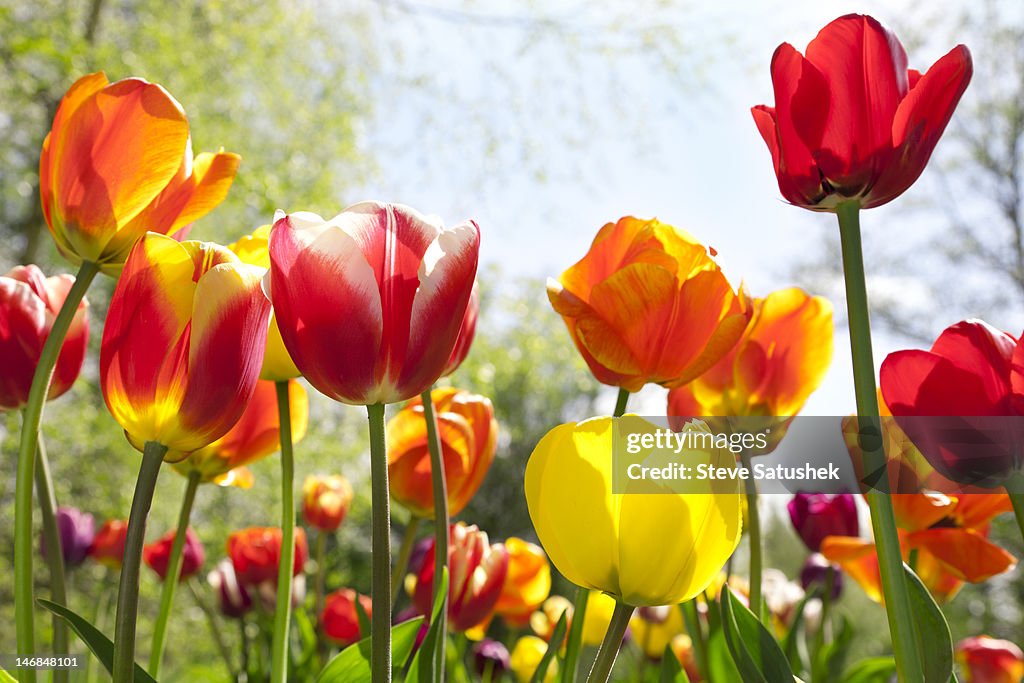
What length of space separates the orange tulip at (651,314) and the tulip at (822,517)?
37 cm

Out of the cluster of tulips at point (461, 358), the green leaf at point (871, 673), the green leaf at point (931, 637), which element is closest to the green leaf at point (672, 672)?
the cluster of tulips at point (461, 358)

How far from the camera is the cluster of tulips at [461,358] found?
10.6 inches

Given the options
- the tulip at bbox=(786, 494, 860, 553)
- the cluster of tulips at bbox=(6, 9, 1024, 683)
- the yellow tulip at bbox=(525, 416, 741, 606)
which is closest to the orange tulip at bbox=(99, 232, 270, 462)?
the cluster of tulips at bbox=(6, 9, 1024, 683)

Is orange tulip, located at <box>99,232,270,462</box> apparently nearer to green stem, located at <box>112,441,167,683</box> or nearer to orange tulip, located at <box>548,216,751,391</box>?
green stem, located at <box>112,441,167,683</box>

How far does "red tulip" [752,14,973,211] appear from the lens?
0.98ft

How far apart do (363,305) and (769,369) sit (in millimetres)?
277

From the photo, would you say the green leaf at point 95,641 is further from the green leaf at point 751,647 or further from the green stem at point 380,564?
the green leaf at point 751,647

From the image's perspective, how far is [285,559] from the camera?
37 centimetres

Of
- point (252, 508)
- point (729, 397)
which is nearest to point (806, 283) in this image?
point (252, 508)

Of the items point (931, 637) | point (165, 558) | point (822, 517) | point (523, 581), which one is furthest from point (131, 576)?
point (165, 558)

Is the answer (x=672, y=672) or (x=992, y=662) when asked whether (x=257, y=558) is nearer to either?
(x=672, y=672)

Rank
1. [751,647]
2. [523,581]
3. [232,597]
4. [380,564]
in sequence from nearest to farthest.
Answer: [380,564] < [751,647] < [523,581] < [232,597]

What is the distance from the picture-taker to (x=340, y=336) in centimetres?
27

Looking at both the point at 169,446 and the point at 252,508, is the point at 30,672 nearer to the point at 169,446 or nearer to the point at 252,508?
Answer: the point at 169,446
